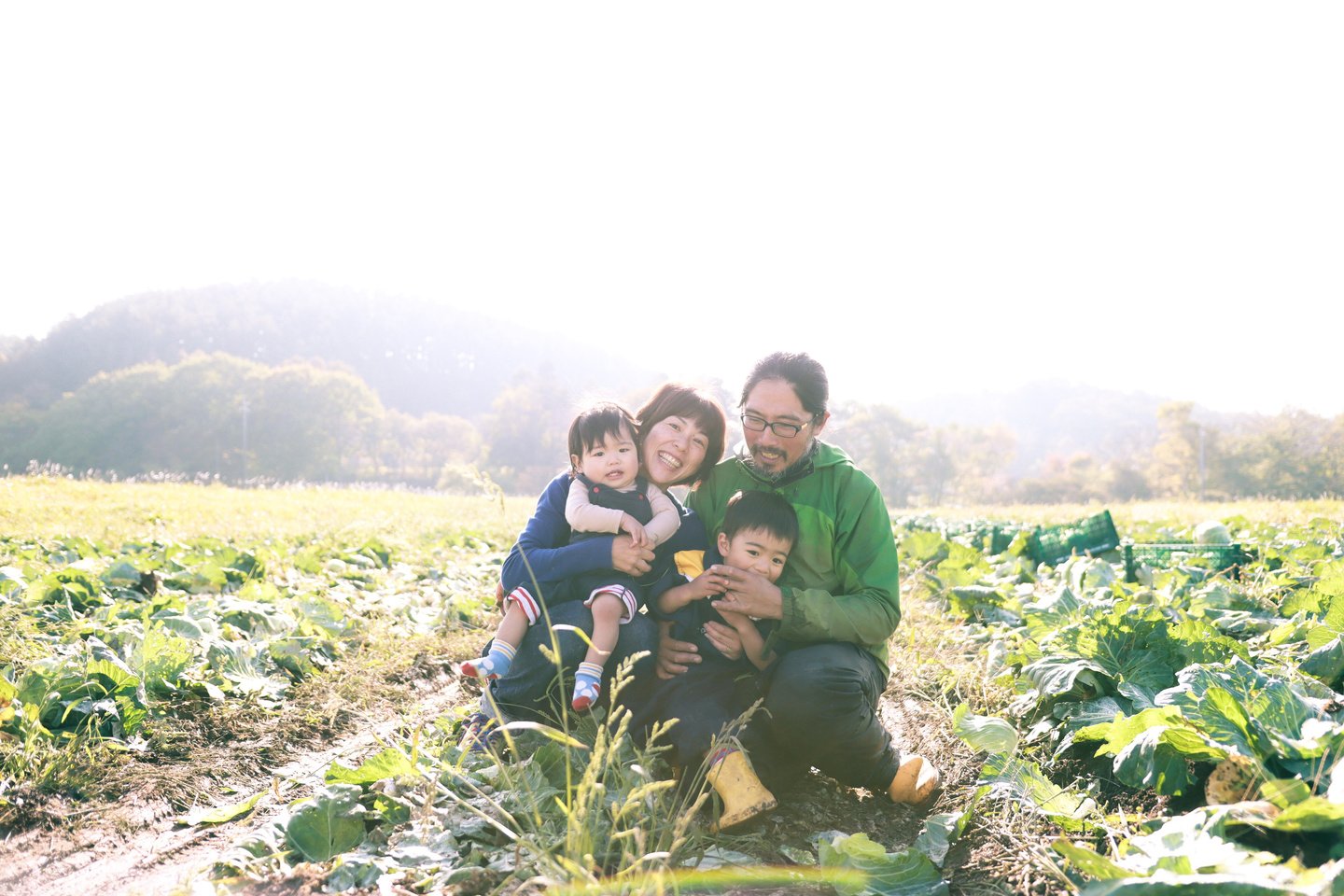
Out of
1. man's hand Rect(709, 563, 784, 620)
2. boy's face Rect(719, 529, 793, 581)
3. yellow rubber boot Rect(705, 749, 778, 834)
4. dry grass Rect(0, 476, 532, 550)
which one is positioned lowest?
dry grass Rect(0, 476, 532, 550)

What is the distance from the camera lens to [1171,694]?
215 centimetres

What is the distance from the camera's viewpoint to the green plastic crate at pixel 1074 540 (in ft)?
18.7

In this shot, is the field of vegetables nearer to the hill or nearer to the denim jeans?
the denim jeans

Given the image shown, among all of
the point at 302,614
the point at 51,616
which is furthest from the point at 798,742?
the point at 51,616

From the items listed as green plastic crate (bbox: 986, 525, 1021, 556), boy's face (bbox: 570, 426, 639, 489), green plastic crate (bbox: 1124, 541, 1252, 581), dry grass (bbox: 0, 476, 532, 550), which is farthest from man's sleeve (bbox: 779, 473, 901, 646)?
green plastic crate (bbox: 986, 525, 1021, 556)

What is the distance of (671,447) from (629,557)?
50 cm

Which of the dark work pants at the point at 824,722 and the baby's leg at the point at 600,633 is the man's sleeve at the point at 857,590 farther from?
the baby's leg at the point at 600,633

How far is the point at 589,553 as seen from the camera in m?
2.88

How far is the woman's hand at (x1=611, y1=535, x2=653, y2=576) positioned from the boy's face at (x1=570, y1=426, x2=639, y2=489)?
0.28m

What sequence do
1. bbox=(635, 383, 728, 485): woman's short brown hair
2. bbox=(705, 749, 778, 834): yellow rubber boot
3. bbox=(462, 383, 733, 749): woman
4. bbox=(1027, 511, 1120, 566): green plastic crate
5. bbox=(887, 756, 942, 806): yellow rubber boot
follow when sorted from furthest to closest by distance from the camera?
1. bbox=(1027, 511, 1120, 566): green plastic crate
2. bbox=(635, 383, 728, 485): woman's short brown hair
3. bbox=(462, 383, 733, 749): woman
4. bbox=(887, 756, 942, 806): yellow rubber boot
5. bbox=(705, 749, 778, 834): yellow rubber boot

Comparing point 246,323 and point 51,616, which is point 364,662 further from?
point 246,323

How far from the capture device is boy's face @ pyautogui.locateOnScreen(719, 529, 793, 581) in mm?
2758

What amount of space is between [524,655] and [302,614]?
2.28m

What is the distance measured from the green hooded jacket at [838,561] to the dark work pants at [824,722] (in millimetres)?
88
